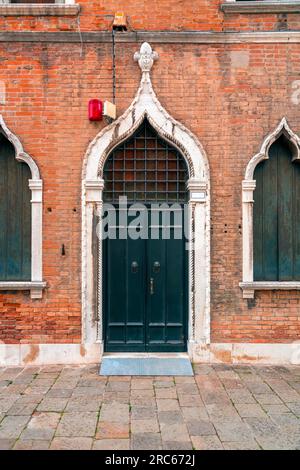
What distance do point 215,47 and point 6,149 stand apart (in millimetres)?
3981

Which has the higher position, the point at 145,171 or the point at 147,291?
the point at 145,171

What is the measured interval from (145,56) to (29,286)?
14.1ft

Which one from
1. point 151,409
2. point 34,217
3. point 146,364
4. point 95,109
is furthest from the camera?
point 34,217

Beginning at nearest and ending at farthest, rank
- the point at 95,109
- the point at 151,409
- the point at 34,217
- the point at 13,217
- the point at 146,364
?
the point at 151,409, the point at 146,364, the point at 95,109, the point at 34,217, the point at 13,217

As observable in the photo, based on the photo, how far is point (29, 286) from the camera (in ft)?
21.5

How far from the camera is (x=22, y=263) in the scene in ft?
22.3

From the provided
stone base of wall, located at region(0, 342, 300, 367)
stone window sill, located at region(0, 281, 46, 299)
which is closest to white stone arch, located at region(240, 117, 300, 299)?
stone base of wall, located at region(0, 342, 300, 367)

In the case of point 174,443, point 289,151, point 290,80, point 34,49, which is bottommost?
point 174,443

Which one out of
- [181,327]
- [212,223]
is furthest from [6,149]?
[181,327]

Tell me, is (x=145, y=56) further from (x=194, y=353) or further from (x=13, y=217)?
(x=194, y=353)

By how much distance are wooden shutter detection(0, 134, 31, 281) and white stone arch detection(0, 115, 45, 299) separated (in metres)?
0.20

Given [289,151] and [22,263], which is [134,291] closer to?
[22,263]

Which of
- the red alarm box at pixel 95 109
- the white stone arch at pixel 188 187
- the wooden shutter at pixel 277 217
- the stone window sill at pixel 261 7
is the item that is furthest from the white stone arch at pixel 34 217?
the stone window sill at pixel 261 7

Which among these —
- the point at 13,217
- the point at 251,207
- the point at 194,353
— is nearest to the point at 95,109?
the point at 13,217
